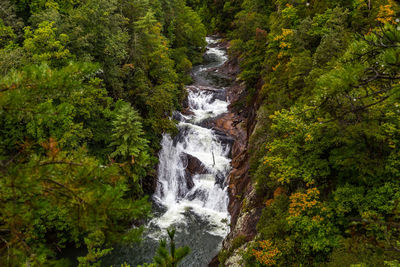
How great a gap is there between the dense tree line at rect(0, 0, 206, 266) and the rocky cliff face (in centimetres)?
534

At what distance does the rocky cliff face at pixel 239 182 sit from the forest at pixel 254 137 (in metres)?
0.62

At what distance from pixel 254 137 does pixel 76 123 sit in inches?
431

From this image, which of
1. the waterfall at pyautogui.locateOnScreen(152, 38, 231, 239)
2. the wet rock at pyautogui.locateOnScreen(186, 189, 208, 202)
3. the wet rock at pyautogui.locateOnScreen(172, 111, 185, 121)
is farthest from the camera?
the wet rock at pyautogui.locateOnScreen(172, 111, 185, 121)

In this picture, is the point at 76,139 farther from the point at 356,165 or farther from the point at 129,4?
the point at 129,4

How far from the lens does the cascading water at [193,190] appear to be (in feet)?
47.4

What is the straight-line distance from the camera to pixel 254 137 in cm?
1543

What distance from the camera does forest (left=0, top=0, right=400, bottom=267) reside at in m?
3.47

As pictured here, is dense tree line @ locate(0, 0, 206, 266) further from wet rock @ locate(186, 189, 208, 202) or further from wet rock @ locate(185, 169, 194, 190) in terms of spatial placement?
wet rock @ locate(186, 189, 208, 202)

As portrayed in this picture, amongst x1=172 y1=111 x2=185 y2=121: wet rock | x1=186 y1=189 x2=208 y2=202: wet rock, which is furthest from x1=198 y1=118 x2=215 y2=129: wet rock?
x1=186 y1=189 x2=208 y2=202: wet rock

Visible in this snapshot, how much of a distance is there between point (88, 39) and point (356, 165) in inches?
674

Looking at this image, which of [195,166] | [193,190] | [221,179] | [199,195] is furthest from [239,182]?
[195,166]

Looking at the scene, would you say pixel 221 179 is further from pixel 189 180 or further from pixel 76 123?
pixel 76 123

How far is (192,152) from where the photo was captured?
20.7m

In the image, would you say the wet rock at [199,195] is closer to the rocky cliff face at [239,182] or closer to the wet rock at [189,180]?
the wet rock at [189,180]
